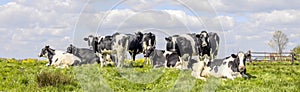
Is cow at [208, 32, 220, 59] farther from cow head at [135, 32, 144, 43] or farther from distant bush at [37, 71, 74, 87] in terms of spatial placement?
distant bush at [37, 71, 74, 87]

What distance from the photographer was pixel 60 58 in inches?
1027

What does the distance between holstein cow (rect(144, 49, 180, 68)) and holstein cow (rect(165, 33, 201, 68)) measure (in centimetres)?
71

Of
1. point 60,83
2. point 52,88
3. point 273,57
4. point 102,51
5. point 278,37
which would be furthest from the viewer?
point 278,37

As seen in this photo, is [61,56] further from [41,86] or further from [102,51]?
[41,86]

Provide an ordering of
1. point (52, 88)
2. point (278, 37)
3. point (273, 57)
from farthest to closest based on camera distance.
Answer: point (278, 37), point (273, 57), point (52, 88)

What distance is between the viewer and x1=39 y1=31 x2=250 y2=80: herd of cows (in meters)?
25.5

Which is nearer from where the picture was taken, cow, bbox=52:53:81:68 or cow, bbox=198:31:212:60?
cow, bbox=52:53:81:68

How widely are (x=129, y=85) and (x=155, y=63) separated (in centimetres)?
1142

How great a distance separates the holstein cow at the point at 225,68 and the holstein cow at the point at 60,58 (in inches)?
351

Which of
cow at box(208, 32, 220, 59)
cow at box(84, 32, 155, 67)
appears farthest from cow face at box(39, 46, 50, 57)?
cow at box(208, 32, 220, 59)

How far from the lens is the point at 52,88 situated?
1356 centimetres

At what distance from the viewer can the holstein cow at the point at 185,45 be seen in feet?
86.5

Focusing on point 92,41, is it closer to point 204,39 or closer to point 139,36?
point 139,36

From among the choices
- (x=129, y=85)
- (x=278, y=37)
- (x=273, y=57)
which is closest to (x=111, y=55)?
(x=129, y=85)
